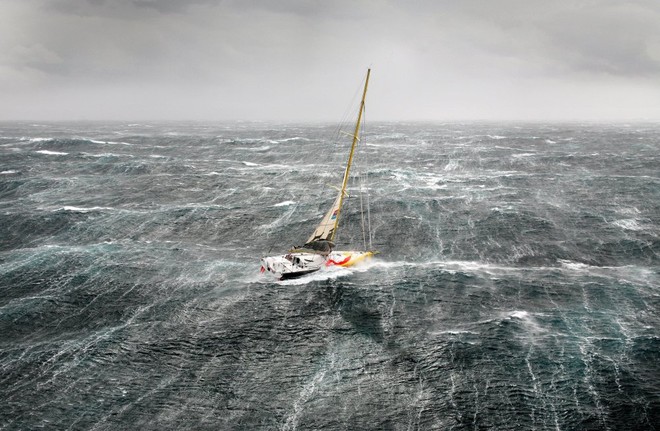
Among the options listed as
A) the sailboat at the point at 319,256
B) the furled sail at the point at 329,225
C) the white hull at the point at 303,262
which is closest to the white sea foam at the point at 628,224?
the sailboat at the point at 319,256

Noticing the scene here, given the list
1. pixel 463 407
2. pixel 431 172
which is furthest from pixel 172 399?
pixel 431 172

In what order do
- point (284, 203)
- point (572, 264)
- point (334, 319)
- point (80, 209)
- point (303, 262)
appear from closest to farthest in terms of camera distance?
point (334, 319) → point (303, 262) → point (572, 264) → point (80, 209) → point (284, 203)

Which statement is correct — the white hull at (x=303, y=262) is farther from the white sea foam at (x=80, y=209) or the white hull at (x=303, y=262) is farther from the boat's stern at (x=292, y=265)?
the white sea foam at (x=80, y=209)

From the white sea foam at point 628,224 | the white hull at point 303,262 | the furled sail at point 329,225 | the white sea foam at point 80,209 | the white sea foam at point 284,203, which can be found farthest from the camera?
the white sea foam at point 284,203

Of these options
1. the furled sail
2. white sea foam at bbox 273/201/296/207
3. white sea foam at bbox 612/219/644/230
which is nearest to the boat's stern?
the furled sail

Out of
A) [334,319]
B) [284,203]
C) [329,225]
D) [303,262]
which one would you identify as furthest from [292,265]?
[284,203]

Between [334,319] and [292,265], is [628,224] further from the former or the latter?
[292,265]
